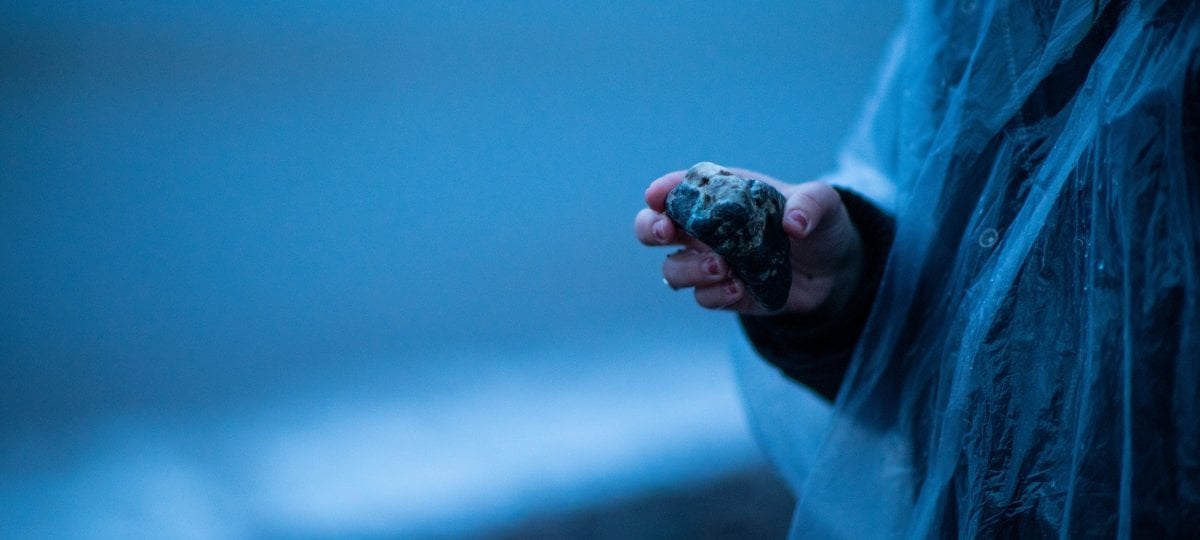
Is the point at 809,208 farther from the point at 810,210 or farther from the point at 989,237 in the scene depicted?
the point at 989,237

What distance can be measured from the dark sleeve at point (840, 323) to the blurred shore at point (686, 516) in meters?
1.01

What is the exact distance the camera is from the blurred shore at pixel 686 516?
1.55 metres

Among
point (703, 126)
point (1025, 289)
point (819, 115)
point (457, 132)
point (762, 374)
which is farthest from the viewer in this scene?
point (819, 115)

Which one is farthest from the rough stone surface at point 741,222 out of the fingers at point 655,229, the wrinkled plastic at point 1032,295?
the wrinkled plastic at point 1032,295

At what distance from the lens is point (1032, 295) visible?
18.7 inches

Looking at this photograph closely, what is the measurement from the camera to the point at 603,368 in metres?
1.71

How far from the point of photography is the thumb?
532 mm

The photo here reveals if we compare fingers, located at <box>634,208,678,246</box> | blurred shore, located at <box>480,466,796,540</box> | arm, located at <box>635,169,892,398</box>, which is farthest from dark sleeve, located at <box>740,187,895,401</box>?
blurred shore, located at <box>480,466,796,540</box>

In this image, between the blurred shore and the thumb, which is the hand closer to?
the thumb

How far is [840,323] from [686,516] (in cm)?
106

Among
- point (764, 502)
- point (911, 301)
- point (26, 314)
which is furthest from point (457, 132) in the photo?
A: point (911, 301)

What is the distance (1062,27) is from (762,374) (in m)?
0.42

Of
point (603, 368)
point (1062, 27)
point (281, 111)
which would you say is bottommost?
point (603, 368)

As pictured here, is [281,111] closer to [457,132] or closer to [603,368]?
[457,132]
